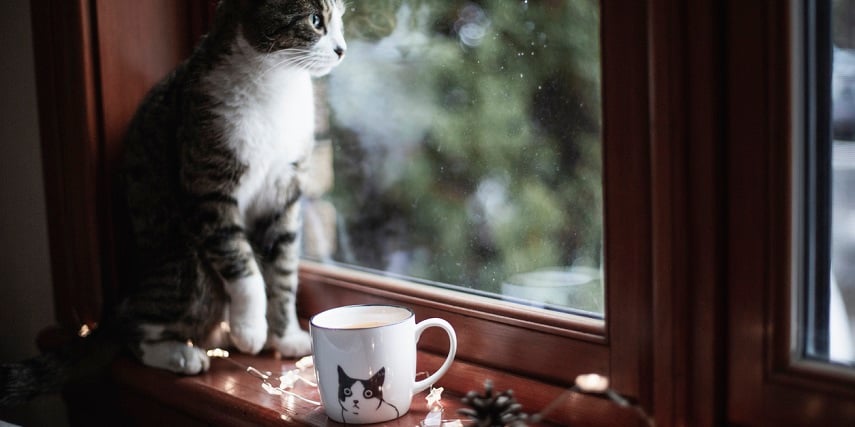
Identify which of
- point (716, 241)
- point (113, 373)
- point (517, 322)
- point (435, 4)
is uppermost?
point (435, 4)

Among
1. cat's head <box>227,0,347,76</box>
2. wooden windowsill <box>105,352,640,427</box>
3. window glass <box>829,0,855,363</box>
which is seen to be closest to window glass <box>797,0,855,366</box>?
window glass <box>829,0,855,363</box>

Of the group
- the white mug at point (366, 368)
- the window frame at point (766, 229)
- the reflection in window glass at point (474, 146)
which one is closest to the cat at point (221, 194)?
the reflection in window glass at point (474, 146)

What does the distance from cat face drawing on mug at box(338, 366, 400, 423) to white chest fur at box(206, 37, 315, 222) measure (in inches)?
16.3

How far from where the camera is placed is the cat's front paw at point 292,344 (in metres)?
1.09

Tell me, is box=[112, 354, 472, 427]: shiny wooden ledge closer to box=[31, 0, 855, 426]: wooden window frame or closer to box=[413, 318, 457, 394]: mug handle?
box=[413, 318, 457, 394]: mug handle

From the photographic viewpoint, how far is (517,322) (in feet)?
2.79

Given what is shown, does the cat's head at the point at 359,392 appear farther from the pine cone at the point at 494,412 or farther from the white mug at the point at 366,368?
the pine cone at the point at 494,412

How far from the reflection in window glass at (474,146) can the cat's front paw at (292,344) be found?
0.57 ft

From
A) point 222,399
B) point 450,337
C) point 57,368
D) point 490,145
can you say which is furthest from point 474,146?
point 57,368

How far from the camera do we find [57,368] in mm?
1125

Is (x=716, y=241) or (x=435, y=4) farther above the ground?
(x=435, y=4)

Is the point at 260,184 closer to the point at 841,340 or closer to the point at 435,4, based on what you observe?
the point at 435,4

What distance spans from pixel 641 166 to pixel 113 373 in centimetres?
92

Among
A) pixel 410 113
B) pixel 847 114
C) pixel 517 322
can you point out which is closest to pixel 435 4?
pixel 410 113
